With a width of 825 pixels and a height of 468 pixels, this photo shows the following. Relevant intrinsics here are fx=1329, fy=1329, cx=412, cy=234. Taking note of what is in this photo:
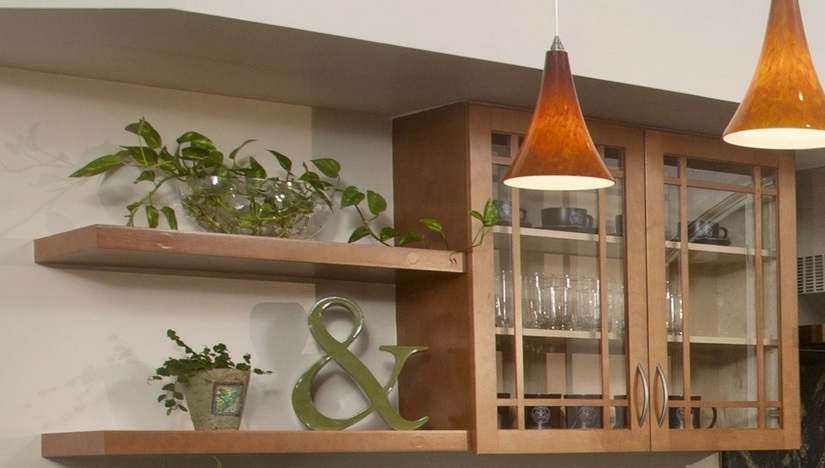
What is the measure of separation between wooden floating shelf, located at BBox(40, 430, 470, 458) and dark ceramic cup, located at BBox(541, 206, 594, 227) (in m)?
0.57

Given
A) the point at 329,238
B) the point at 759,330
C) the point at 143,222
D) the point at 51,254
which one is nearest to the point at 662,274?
the point at 759,330

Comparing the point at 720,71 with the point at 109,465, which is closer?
the point at 109,465

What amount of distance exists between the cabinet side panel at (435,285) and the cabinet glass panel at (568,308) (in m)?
0.10

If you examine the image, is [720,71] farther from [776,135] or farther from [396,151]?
[776,135]

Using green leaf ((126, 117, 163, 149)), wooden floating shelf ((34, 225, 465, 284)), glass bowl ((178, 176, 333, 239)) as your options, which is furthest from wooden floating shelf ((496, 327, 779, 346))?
green leaf ((126, 117, 163, 149))

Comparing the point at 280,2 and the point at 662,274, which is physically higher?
the point at 280,2

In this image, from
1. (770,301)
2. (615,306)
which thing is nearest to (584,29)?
(615,306)

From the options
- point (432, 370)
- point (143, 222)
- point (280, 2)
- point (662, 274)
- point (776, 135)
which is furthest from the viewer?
point (662, 274)

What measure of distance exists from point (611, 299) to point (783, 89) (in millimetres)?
1510

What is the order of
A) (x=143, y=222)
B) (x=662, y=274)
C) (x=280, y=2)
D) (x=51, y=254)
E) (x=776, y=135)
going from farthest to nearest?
(x=662, y=274) < (x=143, y=222) < (x=51, y=254) < (x=280, y=2) < (x=776, y=135)

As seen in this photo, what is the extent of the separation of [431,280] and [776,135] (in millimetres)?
1304

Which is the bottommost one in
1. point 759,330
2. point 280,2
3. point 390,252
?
point 759,330

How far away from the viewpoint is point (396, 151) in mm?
3295

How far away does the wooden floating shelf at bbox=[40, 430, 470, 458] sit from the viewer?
2.55 meters
